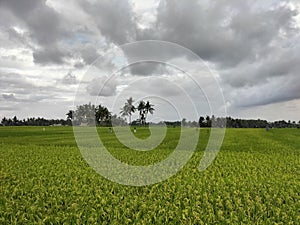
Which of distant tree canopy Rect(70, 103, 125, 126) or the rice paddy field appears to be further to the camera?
distant tree canopy Rect(70, 103, 125, 126)

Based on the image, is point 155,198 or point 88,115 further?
point 88,115

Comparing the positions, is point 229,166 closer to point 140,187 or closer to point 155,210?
point 140,187

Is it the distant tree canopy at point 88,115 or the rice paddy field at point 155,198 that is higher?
the distant tree canopy at point 88,115

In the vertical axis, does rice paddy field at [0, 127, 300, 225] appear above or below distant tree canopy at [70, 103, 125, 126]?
below

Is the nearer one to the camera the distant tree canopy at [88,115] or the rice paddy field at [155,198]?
the rice paddy field at [155,198]

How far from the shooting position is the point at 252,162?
15.0 metres

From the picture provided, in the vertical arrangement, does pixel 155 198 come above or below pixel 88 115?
below

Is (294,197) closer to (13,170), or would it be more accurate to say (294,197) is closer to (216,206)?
(216,206)

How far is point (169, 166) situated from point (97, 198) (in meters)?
5.92

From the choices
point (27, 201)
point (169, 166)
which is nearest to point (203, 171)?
point (169, 166)

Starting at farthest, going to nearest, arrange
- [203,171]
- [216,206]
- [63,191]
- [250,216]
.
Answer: [203,171] < [63,191] < [216,206] < [250,216]

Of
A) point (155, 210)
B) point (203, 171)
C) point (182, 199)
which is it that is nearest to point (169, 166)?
point (203, 171)

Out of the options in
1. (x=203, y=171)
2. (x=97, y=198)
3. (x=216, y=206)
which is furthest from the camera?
(x=203, y=171)

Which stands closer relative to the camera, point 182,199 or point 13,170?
point 182,199
